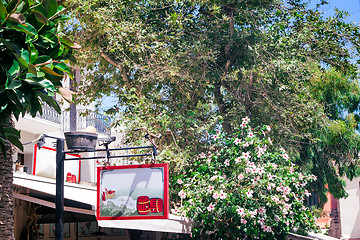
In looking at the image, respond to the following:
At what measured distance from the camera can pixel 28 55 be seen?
3.84 meters

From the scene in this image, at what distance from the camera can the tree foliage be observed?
3752mm

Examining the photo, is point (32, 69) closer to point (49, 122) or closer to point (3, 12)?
point (3, 12)

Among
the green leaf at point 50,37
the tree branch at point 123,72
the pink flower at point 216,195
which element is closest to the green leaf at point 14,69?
the green leaf at point 50,37

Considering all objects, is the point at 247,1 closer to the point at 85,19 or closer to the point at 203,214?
the point at 85,19

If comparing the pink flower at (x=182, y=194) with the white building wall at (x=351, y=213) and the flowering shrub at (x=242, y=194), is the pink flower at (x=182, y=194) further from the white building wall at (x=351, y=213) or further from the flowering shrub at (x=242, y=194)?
the white building wall at (x=351, y=213)

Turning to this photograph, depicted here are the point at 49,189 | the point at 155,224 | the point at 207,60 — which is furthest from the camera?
the point at 207,60

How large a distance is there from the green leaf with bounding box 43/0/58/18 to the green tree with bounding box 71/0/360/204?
6.63 metres

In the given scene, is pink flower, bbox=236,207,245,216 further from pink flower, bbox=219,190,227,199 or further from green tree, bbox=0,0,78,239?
green tree, bbox=0,0,78,239

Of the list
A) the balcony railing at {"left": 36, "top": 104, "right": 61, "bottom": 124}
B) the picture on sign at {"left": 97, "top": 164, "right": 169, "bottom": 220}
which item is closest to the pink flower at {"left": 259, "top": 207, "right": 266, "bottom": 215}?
the picture on sign at {"left": 97, "top": 164, "right": 169, "bottom": 220}

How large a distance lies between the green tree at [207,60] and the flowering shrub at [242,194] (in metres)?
0.73

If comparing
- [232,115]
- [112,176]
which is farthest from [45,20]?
[232,115]

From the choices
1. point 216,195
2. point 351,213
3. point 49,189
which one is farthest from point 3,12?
point 351,213

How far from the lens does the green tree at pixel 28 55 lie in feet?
12.3

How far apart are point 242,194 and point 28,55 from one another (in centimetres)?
712
